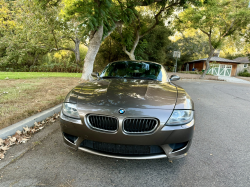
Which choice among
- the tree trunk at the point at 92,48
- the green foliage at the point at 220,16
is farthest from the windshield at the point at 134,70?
the green foliage at the point at 220,16

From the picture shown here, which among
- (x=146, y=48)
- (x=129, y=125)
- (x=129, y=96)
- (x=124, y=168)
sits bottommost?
(x=124, y=168)

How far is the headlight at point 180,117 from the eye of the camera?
1.90 metres

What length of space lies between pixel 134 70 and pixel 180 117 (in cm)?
180

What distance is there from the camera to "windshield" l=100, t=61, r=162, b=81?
3.34m

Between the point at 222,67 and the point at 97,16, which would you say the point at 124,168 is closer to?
the point at 97,16

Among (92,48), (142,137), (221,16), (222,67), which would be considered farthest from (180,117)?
(222,67)

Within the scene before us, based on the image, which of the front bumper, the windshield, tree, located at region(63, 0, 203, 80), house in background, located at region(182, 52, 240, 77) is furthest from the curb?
house in background, located at region(182, 52, 240, 77)

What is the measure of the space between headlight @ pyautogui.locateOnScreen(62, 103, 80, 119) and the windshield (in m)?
1.46

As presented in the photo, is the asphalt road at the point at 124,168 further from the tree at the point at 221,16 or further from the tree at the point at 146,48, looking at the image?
the tree at the point at 146,48

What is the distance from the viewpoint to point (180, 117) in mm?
1950

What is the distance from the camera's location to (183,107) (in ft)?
6.68

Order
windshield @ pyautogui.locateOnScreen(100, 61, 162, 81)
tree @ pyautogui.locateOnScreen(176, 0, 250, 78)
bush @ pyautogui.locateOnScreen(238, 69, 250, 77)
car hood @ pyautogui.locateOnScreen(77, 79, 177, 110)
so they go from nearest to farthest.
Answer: car hood @ pyautogui.locateOnScreen(77, 79, 177, 110), windshield @ pyautogui.locateOnScreen(100, 61, 162, 81), tree @ pyautogui.locateOnScreen(176, 0, 250, 78), bush @ pyautogui.locateOnScreen(238, 69, 250, 77)

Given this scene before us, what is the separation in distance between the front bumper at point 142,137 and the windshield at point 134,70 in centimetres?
154

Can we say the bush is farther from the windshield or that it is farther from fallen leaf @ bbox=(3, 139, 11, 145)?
fallen leaf @ bbox=(3, 139, 11, 145)
